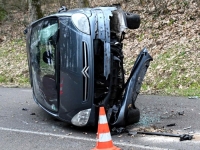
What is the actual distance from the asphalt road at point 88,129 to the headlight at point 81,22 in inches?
65.3

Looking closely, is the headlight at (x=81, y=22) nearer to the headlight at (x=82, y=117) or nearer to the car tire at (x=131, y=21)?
the car tire at (x=131, y=21)

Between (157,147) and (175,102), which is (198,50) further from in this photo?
(157,147)

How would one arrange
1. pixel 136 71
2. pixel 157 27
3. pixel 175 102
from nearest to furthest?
pixel 136 71, pixel 175 102, pixel 157 27

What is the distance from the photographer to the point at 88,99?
5672 mm

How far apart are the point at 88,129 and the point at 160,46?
7.10m

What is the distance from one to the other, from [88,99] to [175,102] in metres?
2.89

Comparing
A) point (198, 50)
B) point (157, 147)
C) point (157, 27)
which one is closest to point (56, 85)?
point (157, 147)

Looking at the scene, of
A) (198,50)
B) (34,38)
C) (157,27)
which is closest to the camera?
(34,38)

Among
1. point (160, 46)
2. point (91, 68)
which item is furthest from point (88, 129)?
point (160, 46)

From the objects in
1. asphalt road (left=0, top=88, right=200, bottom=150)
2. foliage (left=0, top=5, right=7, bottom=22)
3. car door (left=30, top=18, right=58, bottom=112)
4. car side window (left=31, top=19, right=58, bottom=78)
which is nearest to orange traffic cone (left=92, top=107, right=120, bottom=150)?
asphalt road (left=0, top=88, right=200, bottom=150)

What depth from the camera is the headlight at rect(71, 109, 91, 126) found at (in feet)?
18.7

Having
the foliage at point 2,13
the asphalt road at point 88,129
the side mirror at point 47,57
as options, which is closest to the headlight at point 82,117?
the asphalt road at point 88,129

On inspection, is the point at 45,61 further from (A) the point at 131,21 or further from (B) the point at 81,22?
(A) the point at 131,21

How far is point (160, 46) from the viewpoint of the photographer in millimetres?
12648
